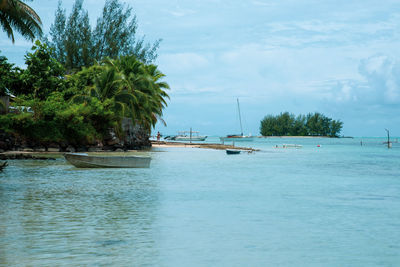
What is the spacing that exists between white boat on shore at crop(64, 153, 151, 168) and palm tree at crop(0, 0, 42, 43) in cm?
545

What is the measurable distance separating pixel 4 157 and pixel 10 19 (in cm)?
835

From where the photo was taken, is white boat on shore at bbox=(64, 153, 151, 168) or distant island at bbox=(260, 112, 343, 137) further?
distant island at bbox=(260, 112, 343, 137)

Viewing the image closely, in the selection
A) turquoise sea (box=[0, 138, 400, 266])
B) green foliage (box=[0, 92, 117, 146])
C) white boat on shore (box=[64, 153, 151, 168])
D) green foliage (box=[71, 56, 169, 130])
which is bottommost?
turquoise sea (box=[0, 138, 400, 266])

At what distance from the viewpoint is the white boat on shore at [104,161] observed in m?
19.1

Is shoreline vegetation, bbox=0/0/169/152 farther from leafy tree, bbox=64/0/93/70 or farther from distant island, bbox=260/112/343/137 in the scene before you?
distant island, bbox=260/112/343/137

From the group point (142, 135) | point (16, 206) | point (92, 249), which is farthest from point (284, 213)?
point (142, 135)

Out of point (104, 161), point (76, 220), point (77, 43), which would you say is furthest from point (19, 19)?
point (77, 43)

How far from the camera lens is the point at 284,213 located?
10078 millimetres

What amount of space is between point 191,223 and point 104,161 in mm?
11565

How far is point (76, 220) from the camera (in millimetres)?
8555

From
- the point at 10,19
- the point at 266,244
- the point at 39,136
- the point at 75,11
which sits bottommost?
the point at 266,244

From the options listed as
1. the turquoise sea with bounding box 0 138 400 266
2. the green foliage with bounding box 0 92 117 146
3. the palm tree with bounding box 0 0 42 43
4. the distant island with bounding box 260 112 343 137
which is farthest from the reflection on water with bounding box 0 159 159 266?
the distant island with bounding box 260 112 343 137

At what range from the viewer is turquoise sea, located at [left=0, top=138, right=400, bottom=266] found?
6191 mm

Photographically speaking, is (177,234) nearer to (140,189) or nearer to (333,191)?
(140,189)
